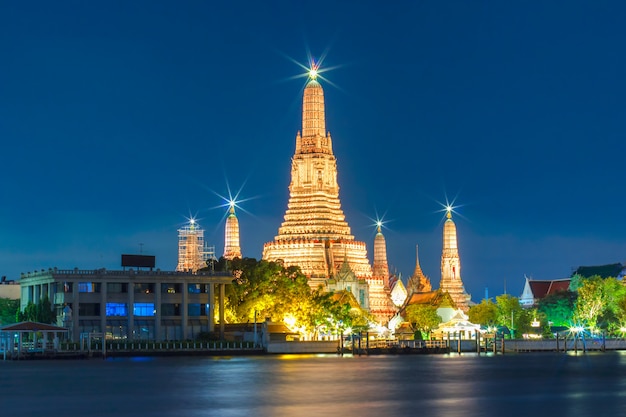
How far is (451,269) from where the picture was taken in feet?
616

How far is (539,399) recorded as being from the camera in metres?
66.1

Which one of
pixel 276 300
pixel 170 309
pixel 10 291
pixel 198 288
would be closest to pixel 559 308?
pixel 276 300

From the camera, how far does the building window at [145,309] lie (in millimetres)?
124787

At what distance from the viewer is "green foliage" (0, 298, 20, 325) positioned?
139000mm

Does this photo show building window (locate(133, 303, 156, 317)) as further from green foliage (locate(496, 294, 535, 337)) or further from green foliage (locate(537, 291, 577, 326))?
green foliage (locate(537, 291, 577, 326))

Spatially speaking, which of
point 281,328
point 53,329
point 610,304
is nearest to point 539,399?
point 53,329

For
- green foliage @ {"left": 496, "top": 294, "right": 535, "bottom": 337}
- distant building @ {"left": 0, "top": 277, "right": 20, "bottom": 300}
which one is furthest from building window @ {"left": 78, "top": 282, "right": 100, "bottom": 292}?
green foliage @ {"left": 496, "top": 294, "right": 535, "bottom": 337}

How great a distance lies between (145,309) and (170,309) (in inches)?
109

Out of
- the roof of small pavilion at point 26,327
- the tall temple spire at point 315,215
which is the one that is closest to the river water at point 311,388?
the roof of small pavilion at point 26,327

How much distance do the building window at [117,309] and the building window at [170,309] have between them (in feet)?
13.7

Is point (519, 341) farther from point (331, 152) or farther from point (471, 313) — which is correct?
point (331, 152)

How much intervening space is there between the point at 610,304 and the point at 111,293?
202ft

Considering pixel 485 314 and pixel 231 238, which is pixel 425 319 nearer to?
pixel 485 314

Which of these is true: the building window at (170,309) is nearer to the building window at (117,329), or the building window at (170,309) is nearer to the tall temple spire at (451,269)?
the building window at (117,329)
